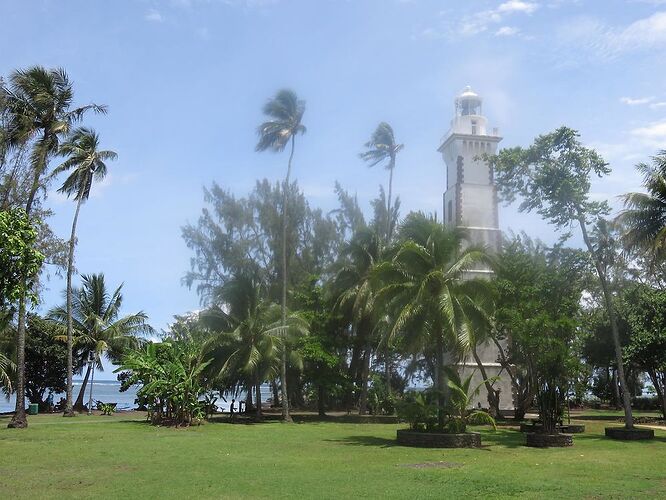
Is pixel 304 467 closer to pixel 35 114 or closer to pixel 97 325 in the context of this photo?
pixel 35 114

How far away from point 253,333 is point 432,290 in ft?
44.6

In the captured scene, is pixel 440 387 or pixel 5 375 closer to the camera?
pixel 440 387

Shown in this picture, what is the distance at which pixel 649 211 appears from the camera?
23.0m

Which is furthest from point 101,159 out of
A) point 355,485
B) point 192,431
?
point 355,485

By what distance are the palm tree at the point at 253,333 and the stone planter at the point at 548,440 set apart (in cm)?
1456

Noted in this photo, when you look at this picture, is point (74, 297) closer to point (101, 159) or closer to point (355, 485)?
point (101, 159)

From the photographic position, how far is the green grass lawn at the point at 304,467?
11555mm

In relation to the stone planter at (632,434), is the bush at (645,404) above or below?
below

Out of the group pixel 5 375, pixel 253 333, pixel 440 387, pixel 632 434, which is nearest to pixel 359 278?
pixel 253 333

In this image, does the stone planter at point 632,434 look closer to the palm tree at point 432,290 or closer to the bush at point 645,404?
the palm tree at point 432,290

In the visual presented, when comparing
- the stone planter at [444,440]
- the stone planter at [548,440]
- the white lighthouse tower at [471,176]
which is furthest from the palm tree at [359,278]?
the stone planter at [548,440]

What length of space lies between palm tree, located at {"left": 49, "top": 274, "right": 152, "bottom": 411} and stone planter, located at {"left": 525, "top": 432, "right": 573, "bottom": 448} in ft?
91.0

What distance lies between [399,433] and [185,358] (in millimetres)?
12709

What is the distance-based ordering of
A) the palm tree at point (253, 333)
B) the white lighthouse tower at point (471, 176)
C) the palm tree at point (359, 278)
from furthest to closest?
the white lighthouse tower at point (471, 176) < the palm tree at point (359, 278) < the palm tree at point (253, 333)
